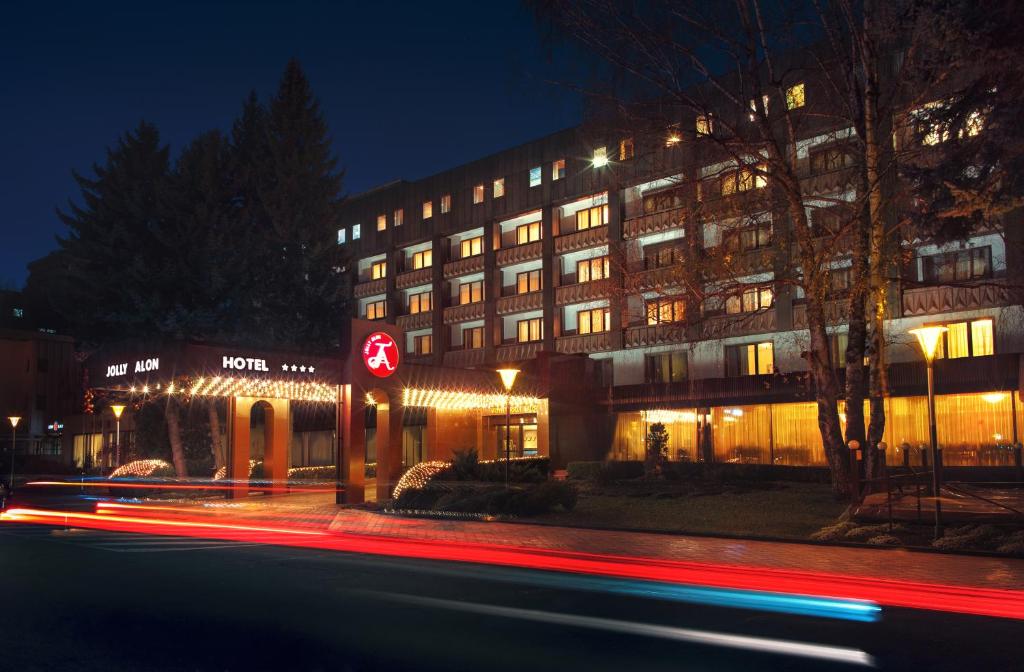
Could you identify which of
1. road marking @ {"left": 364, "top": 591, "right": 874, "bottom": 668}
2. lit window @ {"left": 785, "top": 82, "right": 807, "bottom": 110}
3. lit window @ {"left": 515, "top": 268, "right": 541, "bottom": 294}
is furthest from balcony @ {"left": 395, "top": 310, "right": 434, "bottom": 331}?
road marking @ {"left": 364, "top": 591, "right": 874, "bottom": 668}

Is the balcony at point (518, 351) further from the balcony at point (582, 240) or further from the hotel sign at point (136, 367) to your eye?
the hotel sign at point (136, 367)

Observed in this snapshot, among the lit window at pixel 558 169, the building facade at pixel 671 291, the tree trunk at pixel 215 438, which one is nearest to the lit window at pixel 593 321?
the building facade at pixel 671 291

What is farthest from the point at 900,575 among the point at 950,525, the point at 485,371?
the point at 485,371

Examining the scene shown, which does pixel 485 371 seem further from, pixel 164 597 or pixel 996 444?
pixel 164 597

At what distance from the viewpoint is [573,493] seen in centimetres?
2245

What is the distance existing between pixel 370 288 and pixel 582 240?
18.9 m

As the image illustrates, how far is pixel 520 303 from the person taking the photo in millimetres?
50938

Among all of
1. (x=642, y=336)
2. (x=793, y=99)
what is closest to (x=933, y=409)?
(x=793, y=99)

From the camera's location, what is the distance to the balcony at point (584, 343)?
46688mm

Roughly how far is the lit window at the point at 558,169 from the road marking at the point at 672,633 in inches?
1633

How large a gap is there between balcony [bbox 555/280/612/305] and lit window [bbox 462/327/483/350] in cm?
685

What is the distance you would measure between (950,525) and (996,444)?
17618mm

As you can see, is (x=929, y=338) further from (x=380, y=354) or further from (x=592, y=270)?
(x=592, y=270)

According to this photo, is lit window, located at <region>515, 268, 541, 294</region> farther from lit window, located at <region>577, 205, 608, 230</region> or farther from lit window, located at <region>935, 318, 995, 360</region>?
lit window, located at <region>935, 318, 995, 360</region>
